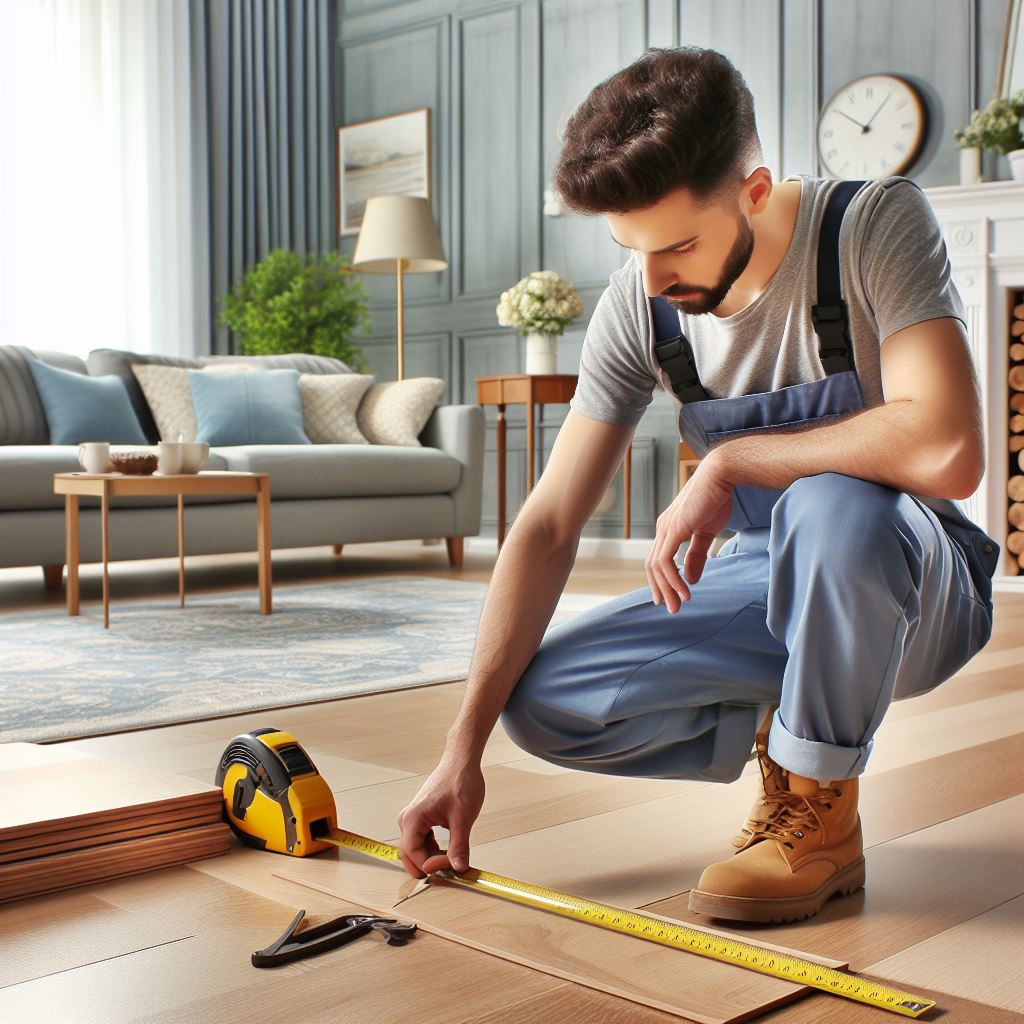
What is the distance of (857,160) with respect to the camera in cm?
504

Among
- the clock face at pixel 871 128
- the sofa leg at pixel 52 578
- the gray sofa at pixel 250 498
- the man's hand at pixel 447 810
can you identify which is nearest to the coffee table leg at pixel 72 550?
the gray sofa at pixel 250 498

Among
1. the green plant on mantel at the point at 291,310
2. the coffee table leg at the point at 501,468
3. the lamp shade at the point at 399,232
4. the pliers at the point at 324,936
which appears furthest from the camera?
the green plant on mantel at the point at 291,310

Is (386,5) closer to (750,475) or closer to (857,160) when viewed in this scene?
(857,160)

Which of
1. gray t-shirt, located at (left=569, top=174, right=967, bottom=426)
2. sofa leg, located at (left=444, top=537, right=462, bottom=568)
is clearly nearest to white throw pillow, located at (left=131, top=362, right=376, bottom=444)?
sofa leg, located at (left=444, top=537, right=462, bottom=568)

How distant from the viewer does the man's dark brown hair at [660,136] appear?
1.19 m

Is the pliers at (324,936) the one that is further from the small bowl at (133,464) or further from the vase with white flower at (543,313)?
the vase with white flower at (543,313)

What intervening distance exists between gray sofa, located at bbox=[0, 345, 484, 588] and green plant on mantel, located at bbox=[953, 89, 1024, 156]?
81.9 inches

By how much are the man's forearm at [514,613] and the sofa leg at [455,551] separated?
149 inches

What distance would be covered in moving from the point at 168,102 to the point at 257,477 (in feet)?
11.5

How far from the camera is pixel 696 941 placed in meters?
1.12

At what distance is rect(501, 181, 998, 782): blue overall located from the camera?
117 cm

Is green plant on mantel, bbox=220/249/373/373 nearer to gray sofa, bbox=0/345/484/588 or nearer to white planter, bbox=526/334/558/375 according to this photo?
gray sofa, bbox=0/345/484/588

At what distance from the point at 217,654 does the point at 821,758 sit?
6.40 ft

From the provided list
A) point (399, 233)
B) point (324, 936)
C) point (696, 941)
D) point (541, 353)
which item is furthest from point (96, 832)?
point (399, 233)
